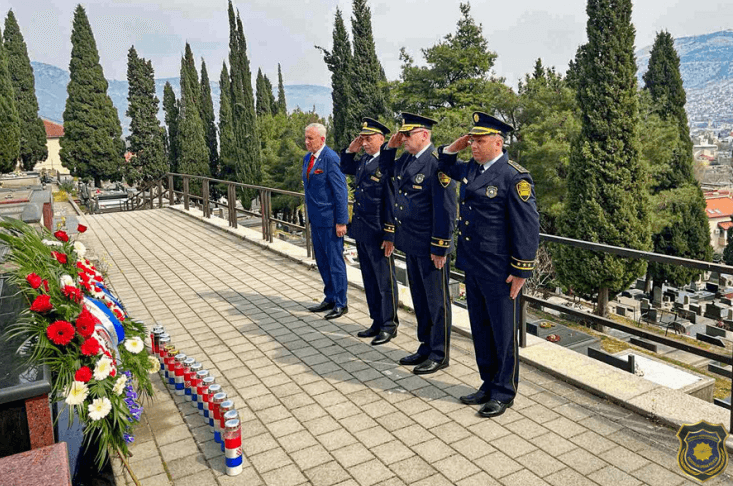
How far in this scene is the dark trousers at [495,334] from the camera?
4027mm

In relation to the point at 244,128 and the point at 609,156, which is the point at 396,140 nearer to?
the point at 609,156

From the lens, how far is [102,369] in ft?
10.1

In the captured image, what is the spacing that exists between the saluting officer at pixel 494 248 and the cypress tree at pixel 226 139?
136ft

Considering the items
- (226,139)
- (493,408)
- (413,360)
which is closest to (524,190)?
(493,408)

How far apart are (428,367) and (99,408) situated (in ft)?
8.62

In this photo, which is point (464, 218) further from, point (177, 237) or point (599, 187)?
point (599, 187)

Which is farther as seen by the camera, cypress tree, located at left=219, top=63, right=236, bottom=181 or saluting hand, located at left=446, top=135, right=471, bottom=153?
cypress tree, located at left=219, top=63, right=236, bottom=181

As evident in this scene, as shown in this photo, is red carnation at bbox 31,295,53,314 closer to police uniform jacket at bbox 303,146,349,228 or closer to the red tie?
police uniform jacket at bbox 303,146,349,228

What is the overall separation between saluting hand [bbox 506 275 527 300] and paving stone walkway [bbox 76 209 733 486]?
0.87 meters

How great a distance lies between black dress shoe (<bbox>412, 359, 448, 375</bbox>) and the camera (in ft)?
15.9

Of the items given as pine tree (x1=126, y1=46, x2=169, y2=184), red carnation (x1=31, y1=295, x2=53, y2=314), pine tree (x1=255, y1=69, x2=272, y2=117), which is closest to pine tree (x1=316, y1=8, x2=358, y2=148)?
pine tree (x1=126, y1=46, x2=169, y2=184)

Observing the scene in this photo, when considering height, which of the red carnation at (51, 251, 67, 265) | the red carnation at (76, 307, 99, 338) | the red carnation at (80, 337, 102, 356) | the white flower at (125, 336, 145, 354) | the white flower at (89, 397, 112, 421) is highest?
the red carnation at (51, 251, 67, 265)

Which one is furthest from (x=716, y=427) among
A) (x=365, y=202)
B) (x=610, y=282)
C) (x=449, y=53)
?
(x=449, y=53)

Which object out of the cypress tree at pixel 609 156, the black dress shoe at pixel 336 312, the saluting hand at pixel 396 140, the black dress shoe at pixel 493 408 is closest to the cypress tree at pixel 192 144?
the cypress tree at pixel 609 156
